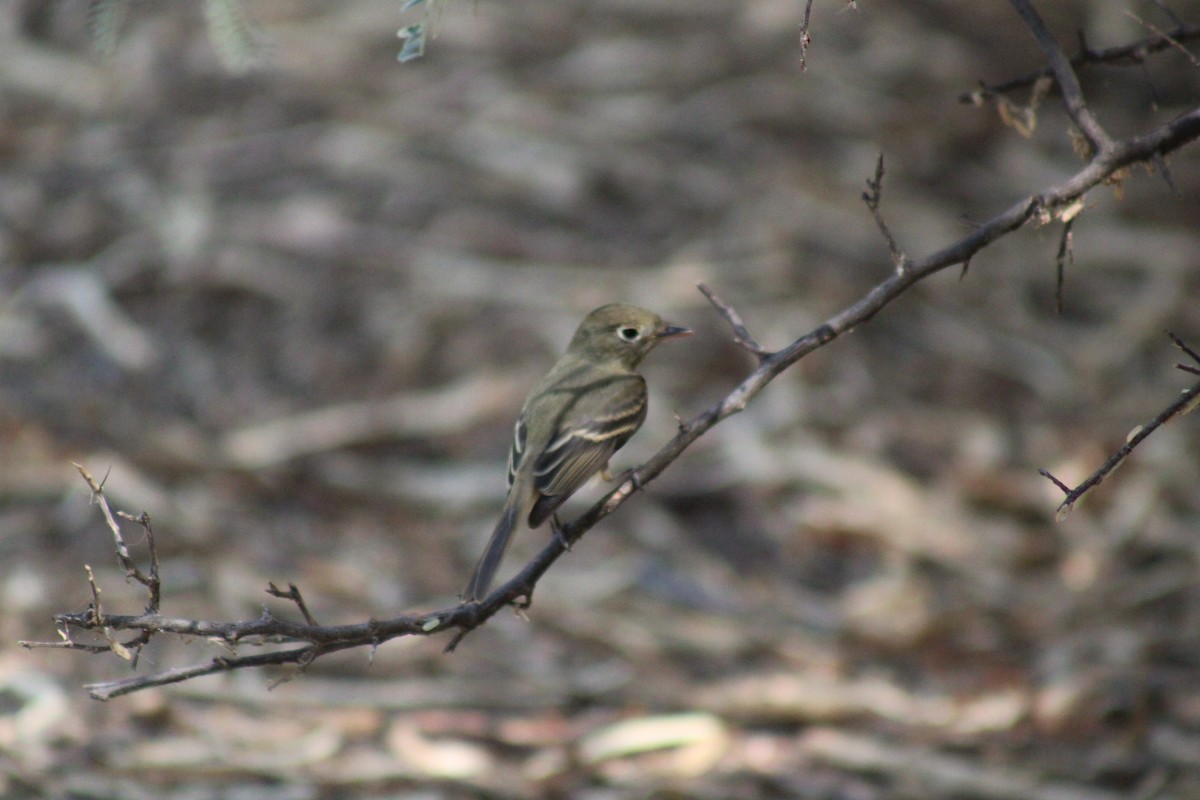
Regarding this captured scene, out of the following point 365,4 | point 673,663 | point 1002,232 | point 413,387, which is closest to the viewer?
point 1002,232

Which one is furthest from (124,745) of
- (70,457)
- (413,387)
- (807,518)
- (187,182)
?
(187,182)

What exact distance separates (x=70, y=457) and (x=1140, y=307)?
6321 mm

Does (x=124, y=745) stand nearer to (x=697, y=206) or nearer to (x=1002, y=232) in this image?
(x=1002, y=232)

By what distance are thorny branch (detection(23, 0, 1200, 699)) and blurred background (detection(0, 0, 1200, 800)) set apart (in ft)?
4.91

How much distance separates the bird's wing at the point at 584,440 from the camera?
420 cm

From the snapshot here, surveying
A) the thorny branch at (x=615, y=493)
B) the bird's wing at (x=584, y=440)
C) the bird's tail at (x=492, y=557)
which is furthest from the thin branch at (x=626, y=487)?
the bird's wing at (x=584, y=440)

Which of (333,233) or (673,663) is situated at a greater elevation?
(333,233)

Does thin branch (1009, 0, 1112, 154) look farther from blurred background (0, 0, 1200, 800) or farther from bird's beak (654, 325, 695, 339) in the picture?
blurred background (0, 0, 1200, 800)

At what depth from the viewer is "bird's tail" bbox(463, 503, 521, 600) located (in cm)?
374

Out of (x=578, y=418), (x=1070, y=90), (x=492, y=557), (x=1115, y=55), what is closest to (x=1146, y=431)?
(x=1070, y=90)

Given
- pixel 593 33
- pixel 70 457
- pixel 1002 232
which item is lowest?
pixel 1002 232

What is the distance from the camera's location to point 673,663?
6.12 metres

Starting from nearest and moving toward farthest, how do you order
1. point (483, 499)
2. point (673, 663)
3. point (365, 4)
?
point (673, 663) < point (483, 499) < point (365, 4)

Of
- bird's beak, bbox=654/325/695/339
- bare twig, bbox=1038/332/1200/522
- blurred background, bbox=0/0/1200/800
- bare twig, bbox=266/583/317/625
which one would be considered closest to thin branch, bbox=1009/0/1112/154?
bare twig, bbox=1038/332/1200/522
